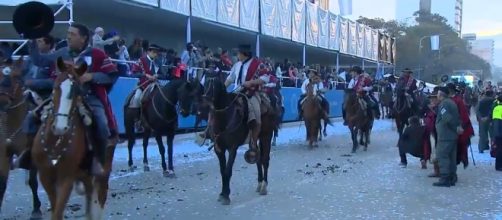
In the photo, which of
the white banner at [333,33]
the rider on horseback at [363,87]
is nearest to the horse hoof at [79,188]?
the rider on horseback at [363,87]

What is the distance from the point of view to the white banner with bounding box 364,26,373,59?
4512cm

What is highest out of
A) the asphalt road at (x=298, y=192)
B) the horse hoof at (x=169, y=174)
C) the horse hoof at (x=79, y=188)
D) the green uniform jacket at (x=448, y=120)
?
the green uniform jacket at (x=448, y=120)

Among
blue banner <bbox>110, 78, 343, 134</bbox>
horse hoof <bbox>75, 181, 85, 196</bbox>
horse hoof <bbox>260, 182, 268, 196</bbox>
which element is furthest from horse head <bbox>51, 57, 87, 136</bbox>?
blue banner <bbox>110, 78, 343, 134</bbox>

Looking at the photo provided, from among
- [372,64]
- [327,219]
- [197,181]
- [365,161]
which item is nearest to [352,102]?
[365,161]

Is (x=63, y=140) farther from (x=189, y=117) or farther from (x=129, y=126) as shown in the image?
(x=189, y=117)

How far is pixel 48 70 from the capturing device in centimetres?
680

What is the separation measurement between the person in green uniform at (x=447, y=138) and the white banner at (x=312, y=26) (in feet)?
72.0

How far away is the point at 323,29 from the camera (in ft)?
118

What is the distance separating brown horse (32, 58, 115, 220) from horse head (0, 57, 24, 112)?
2.31 metres

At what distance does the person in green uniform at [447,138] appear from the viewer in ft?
38.9

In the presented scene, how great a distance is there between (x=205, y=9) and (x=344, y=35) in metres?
18.8

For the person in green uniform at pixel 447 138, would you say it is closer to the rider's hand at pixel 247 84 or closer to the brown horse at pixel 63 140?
the rider's hand at pixel 247 84

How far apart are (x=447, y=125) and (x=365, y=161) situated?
4.14 meters

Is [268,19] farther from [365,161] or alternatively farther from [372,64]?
[372,64]
